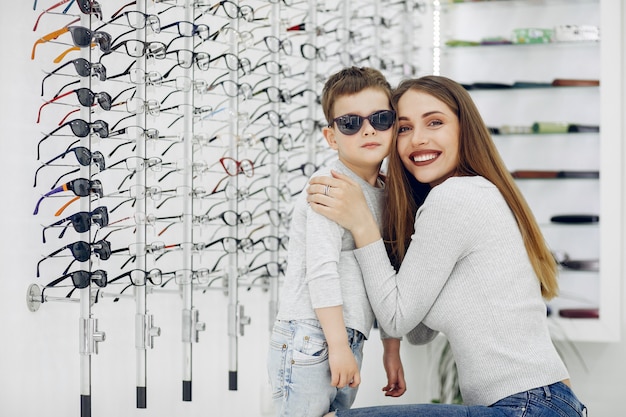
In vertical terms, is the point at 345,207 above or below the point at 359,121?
below

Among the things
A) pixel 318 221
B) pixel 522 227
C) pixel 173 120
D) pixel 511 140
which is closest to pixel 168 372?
pixel 173 120

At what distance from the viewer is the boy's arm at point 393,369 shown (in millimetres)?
2195

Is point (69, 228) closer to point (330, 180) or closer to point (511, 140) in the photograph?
point (330, 180)

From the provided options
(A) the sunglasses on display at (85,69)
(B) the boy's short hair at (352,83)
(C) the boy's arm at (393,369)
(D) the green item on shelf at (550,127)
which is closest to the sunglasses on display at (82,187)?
(A) the sunglasses on display at (85,69)

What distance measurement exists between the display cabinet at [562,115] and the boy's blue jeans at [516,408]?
212 centimetres

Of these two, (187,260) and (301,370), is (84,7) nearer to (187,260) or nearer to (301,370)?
(187,260)

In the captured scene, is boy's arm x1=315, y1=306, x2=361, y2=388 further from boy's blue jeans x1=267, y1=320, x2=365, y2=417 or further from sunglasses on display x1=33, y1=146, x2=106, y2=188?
sunglasses on display x1=33, y1=146, x2=106, y2=188

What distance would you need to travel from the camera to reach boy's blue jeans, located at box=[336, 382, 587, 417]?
5.81 ft

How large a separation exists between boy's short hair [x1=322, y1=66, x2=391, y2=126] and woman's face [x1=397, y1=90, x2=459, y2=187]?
0.28 feet

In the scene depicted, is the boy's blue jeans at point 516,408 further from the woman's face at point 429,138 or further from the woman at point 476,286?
the woman's face at point 429,138

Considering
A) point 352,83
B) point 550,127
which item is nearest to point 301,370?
point 352,83

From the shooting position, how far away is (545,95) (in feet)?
13.5

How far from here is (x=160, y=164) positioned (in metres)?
2.31

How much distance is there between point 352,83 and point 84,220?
2.64 ft
